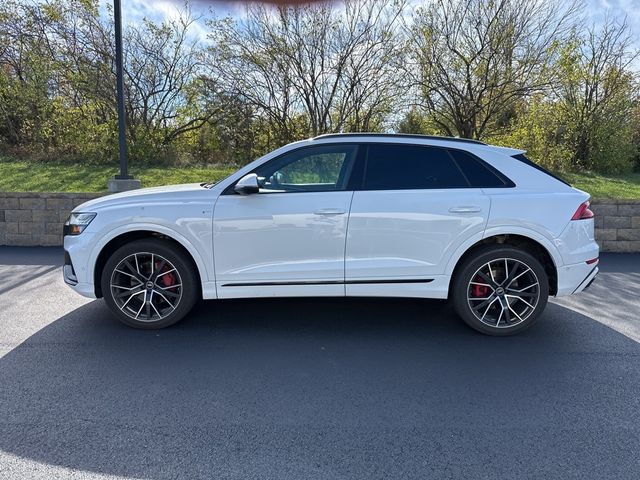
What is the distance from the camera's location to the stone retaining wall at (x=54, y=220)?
7562 mm

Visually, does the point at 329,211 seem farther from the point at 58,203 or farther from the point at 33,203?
the point at 33,203

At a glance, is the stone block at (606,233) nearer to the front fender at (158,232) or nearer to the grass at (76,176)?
the front fender at (158,232)

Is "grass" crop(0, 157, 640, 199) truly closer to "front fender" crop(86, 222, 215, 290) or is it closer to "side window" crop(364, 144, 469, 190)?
"front fender" crop(86, 222, 215, 290)

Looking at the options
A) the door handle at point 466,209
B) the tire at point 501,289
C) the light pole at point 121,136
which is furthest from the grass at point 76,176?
the tire at point 501,289

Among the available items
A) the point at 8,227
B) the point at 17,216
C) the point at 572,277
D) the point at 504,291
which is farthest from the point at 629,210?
the point at 8,227

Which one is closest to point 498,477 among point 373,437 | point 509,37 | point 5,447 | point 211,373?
point 373,437

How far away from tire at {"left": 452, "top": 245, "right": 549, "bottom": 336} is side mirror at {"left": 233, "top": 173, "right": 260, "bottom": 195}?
2012 mm

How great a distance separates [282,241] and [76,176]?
9.27 meters

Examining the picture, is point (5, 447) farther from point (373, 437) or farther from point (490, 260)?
point (490, 260)

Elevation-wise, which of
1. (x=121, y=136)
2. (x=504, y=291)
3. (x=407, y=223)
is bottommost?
(x=504, y=291)

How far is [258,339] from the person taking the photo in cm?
412

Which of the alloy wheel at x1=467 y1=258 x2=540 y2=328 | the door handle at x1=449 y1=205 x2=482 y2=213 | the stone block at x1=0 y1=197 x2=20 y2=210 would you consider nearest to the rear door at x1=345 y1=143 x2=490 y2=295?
the door handle at x1=449 y1=205 x2=482 y2=213

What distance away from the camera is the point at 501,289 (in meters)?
4.18

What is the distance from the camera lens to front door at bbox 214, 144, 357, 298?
13.4ft
